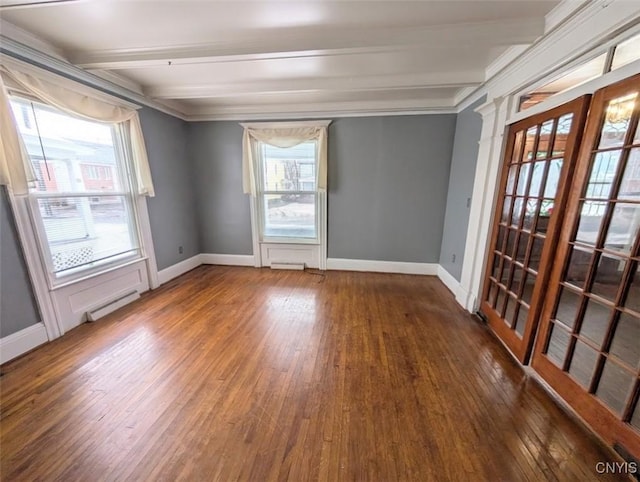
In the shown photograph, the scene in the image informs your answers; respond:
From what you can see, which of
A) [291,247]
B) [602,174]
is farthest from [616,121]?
[291,247]

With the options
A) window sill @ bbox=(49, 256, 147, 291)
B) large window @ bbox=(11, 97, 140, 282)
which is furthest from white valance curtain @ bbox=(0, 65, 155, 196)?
window sill @ bbox=(49, 256, 147, 291)

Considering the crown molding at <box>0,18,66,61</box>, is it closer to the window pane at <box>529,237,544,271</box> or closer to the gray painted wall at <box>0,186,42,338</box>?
the gray painted wall at <box>0,186,42,338</box>

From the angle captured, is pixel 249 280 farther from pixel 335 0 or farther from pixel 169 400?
pixel 335 0

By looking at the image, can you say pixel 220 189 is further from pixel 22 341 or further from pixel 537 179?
pixel 537 179

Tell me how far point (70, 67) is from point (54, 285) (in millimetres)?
2073

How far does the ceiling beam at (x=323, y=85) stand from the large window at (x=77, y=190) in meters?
0.91

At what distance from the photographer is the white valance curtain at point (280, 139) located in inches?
149

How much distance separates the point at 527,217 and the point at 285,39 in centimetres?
254

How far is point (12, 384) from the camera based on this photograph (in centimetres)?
180

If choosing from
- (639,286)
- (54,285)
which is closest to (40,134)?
(54,285)

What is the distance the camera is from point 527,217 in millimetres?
2100

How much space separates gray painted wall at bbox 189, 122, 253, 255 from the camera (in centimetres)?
407

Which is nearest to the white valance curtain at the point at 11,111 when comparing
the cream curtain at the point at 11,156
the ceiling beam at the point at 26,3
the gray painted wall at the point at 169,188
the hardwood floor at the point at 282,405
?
the cream curtain at the point at 11,156

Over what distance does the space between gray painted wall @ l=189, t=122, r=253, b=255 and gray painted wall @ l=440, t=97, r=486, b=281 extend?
323 centimetres
